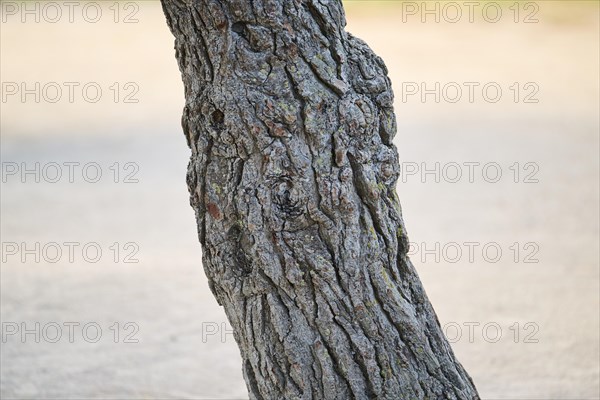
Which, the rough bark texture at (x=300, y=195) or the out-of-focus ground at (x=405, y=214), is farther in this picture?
the out-of-focus ground at (x=405, y=214)

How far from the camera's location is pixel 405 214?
719 centimetres

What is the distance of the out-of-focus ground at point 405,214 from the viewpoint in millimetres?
4777

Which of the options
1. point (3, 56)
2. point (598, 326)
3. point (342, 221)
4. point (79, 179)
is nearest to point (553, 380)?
point (598, 326)

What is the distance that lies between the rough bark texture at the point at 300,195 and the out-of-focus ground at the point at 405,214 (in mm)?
2155

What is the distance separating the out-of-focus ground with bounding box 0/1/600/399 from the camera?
4777mm

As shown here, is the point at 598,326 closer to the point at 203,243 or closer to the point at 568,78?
the point at 203,243

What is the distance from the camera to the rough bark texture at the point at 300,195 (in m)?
2.33

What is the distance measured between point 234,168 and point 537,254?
14.1ft

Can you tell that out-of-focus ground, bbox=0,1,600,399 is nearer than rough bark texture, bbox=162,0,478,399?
No

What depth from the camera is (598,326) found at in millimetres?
5125

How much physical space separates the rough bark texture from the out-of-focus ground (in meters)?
2.16

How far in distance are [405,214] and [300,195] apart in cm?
492

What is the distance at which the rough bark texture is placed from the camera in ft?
7.66

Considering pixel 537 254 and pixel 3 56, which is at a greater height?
pixel 3 56
